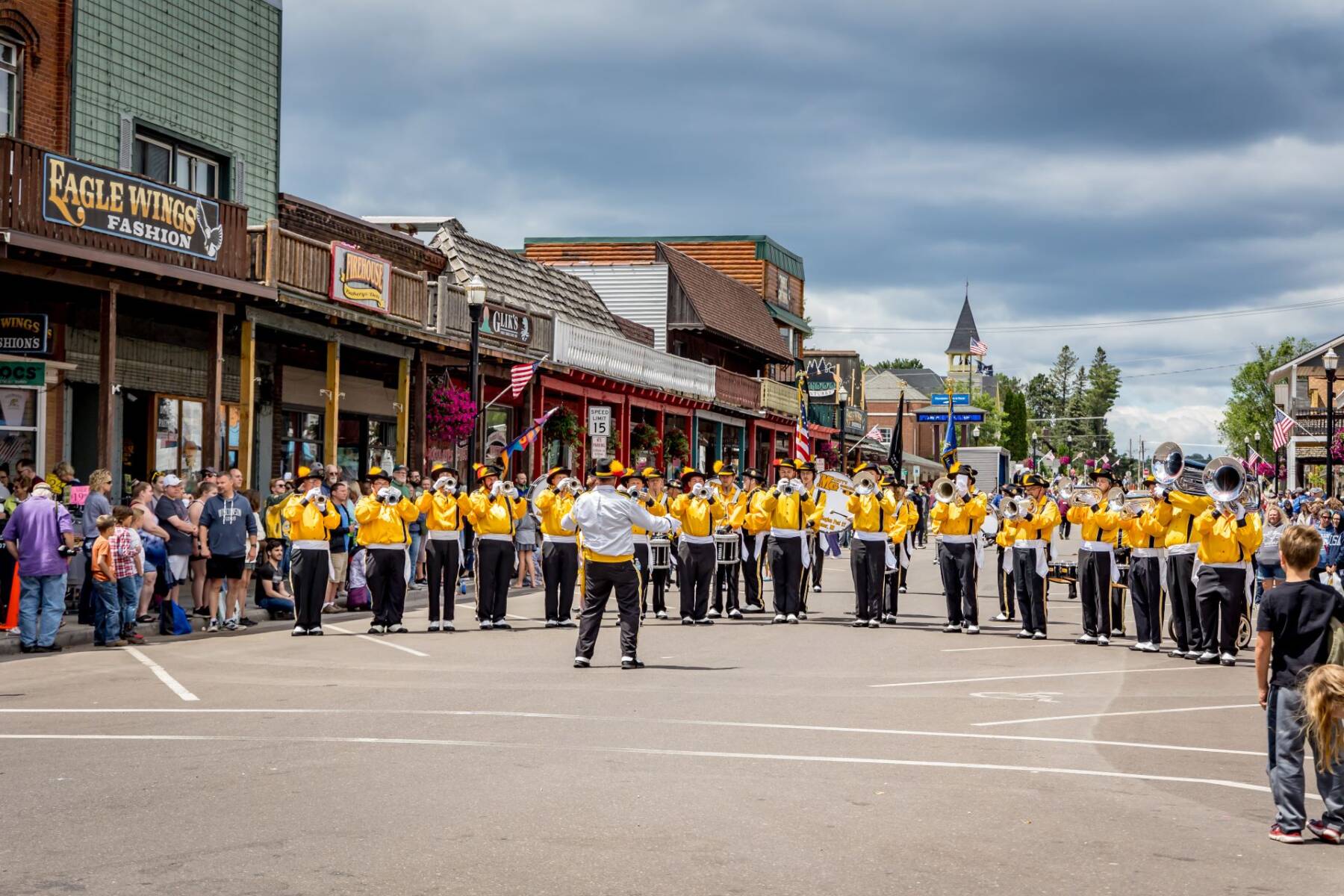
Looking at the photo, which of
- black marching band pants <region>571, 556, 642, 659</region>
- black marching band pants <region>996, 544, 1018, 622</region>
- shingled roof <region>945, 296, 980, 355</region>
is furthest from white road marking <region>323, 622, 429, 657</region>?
shingled roof <region>945, 296, 980, 355</region>

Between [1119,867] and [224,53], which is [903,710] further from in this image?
[224,53]

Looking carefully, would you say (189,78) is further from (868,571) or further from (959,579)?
(959,579)

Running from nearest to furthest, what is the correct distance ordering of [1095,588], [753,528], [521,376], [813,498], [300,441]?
[1095,588], [813,498], [753,528], [300,441], [521,376]

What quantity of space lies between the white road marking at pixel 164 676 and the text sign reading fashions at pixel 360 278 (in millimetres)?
10151

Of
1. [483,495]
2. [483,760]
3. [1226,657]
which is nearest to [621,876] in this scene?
[483,760]

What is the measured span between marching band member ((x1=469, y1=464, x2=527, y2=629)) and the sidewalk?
213 centimetres

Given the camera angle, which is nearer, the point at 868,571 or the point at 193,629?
the point at 193,629

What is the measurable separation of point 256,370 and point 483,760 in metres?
18.8

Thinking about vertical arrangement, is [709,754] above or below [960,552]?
below

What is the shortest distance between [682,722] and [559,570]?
771cm

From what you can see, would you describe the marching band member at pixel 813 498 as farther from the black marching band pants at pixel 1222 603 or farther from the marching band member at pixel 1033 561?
the black marching band pants at pixel 1222 603

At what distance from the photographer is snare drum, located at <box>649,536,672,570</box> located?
66.6 feet

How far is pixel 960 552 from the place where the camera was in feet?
59.7

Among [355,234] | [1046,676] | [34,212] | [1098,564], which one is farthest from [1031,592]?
[355,234]
